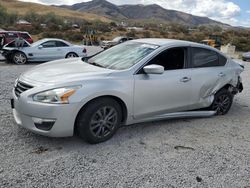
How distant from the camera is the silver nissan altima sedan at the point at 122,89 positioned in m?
3.57

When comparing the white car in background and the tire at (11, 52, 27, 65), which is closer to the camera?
the tire at (11, 52, 27, 65)

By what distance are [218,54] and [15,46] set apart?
10.5 m

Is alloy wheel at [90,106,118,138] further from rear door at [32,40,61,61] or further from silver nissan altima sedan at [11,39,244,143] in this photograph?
rear door at [32,40,61,61]

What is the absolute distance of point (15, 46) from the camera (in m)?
12.9

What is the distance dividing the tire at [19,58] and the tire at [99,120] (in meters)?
10.2

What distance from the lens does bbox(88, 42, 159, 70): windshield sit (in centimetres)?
435

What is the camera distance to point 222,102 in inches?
221

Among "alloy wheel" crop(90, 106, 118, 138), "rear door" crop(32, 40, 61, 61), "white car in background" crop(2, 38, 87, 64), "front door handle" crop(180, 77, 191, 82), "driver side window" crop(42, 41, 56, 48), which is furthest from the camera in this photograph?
"driver side window" crop(42, 41, 56, 48)

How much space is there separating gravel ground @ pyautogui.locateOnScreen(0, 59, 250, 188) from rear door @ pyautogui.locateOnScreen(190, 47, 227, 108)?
0.62 meters

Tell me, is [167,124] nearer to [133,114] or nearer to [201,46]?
[133,114]

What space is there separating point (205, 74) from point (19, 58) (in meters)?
10.2

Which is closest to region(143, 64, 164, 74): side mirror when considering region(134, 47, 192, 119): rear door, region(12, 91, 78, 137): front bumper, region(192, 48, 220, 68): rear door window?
region(134, 47, 192, 119): rear door

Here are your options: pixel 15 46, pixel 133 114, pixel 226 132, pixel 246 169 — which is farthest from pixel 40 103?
pixel 15 46

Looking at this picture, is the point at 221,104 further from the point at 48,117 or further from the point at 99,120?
the point at 48,117
